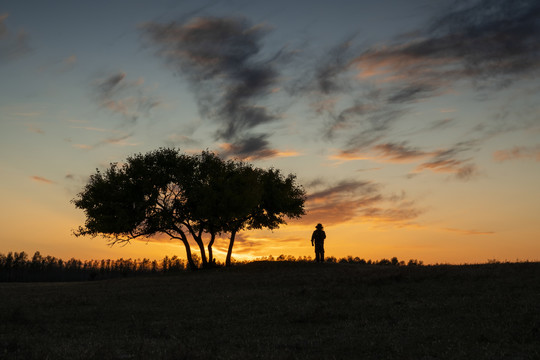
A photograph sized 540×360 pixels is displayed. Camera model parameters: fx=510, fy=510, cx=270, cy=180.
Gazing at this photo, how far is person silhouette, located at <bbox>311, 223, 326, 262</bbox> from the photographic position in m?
54.5

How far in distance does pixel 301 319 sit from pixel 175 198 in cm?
4340

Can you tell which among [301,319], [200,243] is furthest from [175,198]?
[301,319]

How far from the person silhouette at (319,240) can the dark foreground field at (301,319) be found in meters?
14.9

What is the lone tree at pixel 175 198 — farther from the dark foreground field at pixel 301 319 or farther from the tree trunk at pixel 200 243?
the dark foreground field at pixel 301 319

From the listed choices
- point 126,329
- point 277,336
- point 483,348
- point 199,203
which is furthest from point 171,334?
point 199,203

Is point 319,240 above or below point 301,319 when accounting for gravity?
above

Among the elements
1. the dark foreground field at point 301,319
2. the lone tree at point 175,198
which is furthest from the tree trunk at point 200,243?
the dark foreground field at point 301,319

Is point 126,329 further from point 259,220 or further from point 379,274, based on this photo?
point 259,220

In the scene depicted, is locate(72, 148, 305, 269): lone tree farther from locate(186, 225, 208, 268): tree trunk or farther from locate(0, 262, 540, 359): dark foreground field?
locate(0, 262, 540, 359): dark foreground field

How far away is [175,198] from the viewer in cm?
6494

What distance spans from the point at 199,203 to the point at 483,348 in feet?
158

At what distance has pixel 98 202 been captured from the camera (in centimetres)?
6256

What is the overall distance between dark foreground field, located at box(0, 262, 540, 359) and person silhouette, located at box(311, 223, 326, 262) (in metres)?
14.9

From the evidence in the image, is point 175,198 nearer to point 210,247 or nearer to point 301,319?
point 210,247
